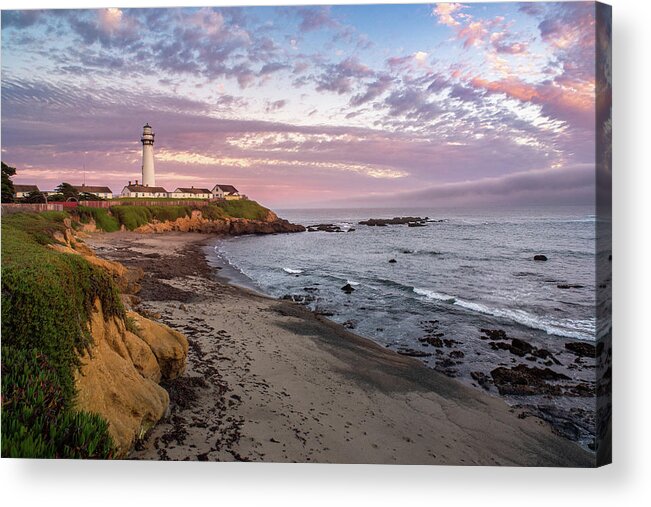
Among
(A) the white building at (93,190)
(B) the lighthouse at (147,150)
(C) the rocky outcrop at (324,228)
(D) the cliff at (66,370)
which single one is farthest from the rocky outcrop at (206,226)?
(D) the cliff at (66,370)

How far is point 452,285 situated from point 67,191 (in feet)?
34.4

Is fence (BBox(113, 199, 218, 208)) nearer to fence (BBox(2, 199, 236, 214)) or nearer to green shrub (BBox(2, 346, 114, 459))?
fence (BBox(2, 199, 236, 214))

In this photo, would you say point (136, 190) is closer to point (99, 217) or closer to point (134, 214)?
point (99, 217)

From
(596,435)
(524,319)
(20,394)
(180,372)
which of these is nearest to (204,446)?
(180,372)

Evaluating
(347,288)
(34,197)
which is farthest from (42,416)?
(347,288)

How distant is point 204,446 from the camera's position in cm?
411

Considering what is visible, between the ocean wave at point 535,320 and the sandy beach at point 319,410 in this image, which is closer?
the sandy beach at point 319,410

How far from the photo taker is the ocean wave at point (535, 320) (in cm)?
632

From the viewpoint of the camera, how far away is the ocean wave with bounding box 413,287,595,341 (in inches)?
249

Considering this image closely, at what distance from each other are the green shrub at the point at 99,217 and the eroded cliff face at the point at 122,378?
192 inches

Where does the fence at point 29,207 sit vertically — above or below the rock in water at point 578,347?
above

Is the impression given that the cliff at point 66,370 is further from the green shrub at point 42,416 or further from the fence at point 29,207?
the fence at point 29,207

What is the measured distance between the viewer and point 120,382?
3.84 meters

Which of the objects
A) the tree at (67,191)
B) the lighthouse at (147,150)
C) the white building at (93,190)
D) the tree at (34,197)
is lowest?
the tree at (34,197)
